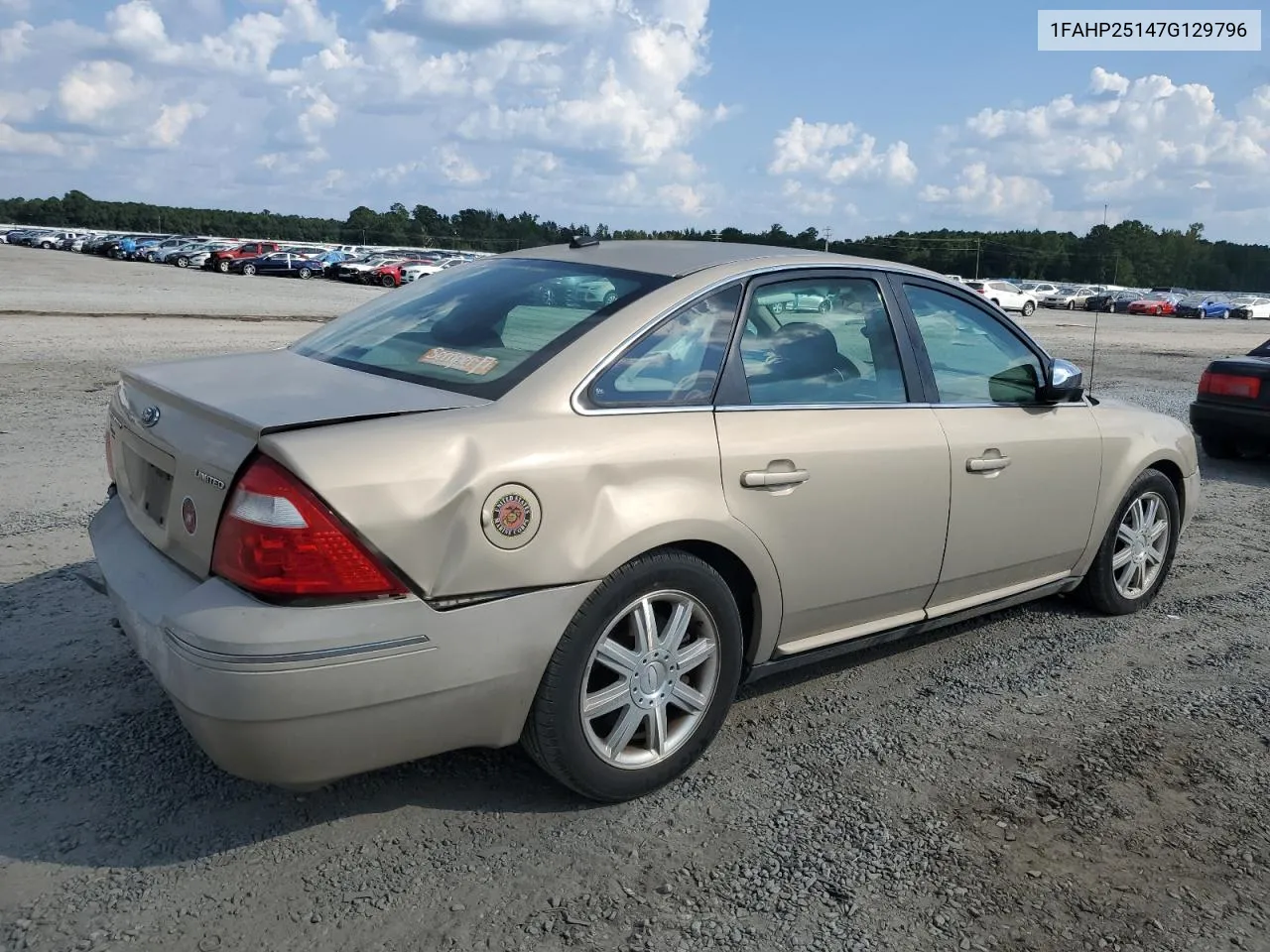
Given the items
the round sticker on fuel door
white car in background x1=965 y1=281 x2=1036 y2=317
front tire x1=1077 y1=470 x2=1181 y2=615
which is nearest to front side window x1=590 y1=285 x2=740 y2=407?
the round sticker on fuel door

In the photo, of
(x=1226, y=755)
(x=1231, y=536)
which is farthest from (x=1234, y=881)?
(x=1231, y=536)

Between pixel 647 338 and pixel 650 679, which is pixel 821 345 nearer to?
pixel 647 338

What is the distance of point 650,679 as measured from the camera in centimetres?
325

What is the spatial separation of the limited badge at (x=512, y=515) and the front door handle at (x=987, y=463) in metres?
1.95

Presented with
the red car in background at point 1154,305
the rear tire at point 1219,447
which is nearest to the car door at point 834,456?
the rear tire at point 1219,447

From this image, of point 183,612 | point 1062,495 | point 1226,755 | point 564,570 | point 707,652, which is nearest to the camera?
point 183,612

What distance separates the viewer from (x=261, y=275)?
53.1 meters

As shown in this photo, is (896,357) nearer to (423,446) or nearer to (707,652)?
(707,652)

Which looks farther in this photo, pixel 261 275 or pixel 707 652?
pixel 261 275

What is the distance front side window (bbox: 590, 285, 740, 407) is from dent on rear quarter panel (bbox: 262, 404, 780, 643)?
74 mm

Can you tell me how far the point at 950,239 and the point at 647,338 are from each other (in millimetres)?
87150

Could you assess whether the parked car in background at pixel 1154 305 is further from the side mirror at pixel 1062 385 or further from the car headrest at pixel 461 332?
the car headrest at pixel 461 332

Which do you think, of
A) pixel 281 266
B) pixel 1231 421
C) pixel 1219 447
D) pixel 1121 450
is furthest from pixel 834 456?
pixel 281 266

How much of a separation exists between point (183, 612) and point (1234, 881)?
2918 mm
